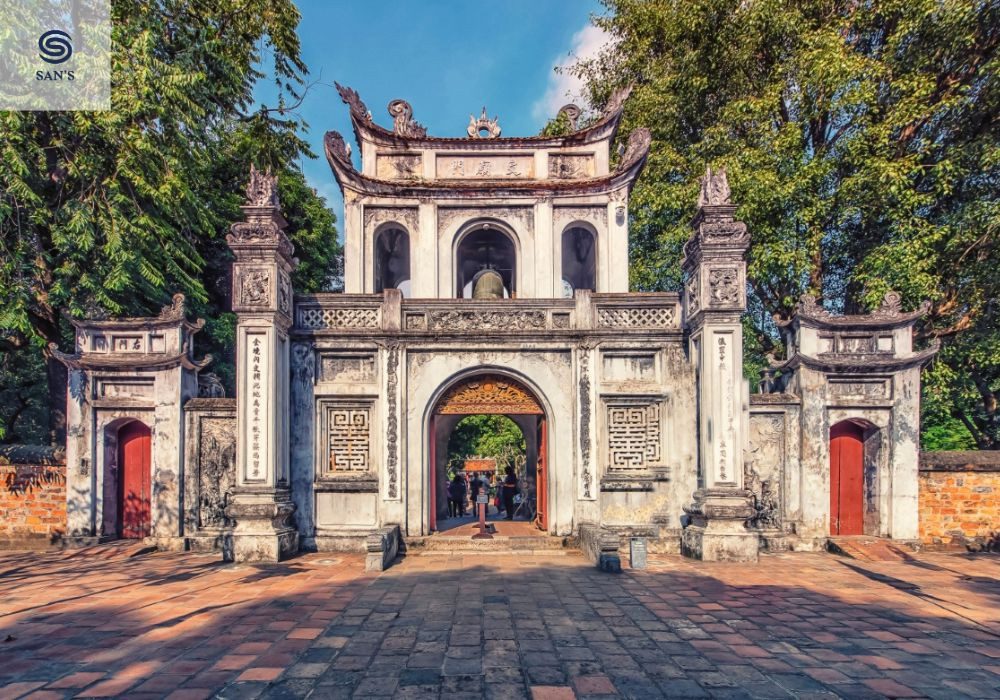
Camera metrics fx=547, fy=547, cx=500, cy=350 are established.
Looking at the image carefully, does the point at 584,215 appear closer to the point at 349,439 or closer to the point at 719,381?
the point at 719,381

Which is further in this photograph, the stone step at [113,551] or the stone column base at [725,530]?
the stone step at [113,551]

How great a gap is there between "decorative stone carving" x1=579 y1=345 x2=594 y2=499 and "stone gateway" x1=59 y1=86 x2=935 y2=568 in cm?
3

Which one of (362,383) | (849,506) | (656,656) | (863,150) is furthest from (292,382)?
(863,150)

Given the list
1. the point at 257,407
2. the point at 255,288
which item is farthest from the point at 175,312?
the point at 257,407

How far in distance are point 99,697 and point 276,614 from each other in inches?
81.3

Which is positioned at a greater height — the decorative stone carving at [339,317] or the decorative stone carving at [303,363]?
the decorative stone carving at [339,317]

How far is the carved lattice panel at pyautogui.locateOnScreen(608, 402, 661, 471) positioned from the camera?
10.1 meters

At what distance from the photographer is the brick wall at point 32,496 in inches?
395

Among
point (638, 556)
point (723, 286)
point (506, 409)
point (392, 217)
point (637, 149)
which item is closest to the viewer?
point (638, 556)

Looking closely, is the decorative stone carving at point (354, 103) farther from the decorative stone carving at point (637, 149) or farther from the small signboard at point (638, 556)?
the small signboard at point (638, 556)

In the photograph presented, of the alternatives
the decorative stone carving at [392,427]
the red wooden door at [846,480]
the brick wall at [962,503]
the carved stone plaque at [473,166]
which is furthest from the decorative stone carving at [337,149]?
the brick wall at [962,503]

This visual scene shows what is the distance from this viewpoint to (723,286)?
9461mm

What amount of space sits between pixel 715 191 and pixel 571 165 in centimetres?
440

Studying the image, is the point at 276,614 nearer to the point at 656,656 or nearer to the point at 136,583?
the point at 136,583
